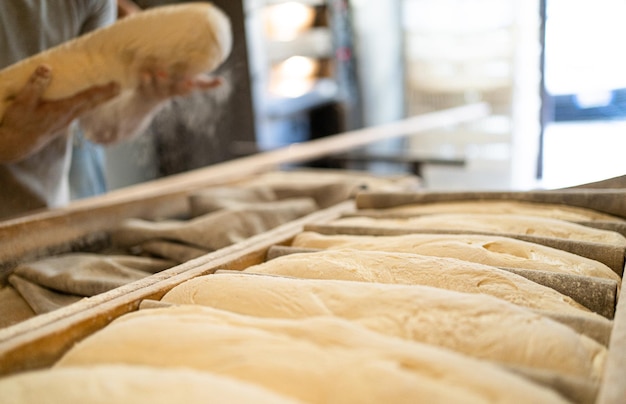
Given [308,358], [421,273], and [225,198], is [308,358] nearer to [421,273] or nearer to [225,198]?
[421,273]

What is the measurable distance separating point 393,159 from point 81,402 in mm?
3099

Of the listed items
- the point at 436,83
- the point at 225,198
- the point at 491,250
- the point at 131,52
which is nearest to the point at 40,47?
the point at 131,52

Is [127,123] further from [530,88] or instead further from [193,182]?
[530,88]

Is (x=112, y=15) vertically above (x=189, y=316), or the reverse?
(x=112, y=15)

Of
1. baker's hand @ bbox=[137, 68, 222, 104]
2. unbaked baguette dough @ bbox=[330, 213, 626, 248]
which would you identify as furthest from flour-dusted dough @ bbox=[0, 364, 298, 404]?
baker's hand @ bbox=[137, 68, 222, 104]

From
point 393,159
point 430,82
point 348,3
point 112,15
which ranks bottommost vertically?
point 393,159

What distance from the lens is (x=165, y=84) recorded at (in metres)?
1.98

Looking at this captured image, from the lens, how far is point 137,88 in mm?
1996

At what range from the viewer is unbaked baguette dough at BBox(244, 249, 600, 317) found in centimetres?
102

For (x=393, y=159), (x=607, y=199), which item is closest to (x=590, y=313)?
(x=607, y=199)

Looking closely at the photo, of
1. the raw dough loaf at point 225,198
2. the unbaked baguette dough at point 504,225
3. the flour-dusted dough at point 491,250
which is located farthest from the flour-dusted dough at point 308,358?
the raw dough loaf at point 225,198

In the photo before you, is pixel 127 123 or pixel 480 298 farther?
pixel 127 123

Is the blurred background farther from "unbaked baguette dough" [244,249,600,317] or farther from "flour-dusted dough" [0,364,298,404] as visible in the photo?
"flour-dusted dough" [0,364,298,404]

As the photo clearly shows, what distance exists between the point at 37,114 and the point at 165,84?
0.50m
